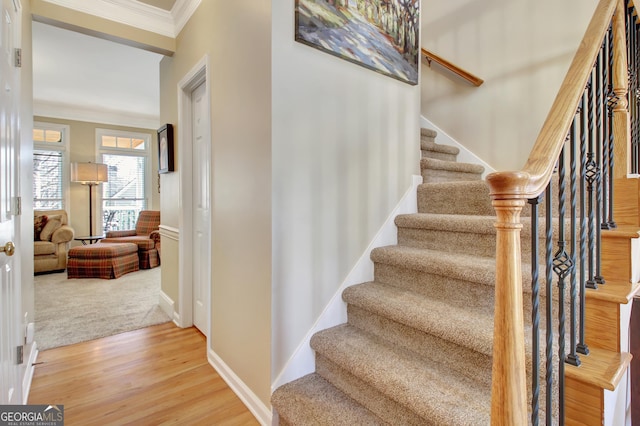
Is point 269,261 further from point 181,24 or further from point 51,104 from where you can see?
point 51,104

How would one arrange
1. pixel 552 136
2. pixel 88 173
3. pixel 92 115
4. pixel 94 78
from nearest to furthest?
pixel 552 136
pixel 94 78
pixel 88 173
pixel 92 115

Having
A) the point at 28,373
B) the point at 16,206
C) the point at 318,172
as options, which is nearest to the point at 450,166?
the point at 318,172

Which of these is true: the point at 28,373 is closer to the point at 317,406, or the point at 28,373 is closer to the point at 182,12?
the point at 317,406

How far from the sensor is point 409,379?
126 cm

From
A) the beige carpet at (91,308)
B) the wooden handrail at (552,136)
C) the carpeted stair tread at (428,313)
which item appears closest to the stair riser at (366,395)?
the carpeted stair tread at (428,313)

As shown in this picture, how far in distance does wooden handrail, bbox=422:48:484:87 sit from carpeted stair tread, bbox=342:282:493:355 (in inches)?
79.5

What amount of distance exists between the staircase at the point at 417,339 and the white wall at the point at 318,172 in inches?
7.3

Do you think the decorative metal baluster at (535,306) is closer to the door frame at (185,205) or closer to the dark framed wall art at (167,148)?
the door frame at (185,205)

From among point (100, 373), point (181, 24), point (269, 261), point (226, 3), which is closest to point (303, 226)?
point (269, 261)

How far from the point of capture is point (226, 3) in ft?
6.40

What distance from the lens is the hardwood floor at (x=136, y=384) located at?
5.35 ft

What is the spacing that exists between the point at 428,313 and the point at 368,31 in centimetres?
165

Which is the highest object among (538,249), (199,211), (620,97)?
(620,97)

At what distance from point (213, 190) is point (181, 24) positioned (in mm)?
1630
